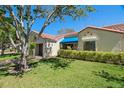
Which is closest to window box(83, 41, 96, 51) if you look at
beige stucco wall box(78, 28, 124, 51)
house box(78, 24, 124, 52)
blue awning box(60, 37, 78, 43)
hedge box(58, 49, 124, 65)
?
house box(78, 24, 124, 52)

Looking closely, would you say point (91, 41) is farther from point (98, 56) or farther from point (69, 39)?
point (69, 39)

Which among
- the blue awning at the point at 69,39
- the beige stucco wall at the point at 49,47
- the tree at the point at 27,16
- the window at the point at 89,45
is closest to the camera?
the tree at the point at 27,16

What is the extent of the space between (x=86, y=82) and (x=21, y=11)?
12591mm

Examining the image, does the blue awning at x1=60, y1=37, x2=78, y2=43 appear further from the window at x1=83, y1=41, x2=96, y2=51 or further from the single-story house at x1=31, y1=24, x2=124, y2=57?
the window at x1=83, y1=41, x2=96, y2=51

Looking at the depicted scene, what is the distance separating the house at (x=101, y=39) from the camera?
24.8 metres

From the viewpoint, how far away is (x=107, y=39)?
86.2 feet

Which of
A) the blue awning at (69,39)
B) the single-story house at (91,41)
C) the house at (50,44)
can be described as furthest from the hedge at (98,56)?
the house at (50,44)

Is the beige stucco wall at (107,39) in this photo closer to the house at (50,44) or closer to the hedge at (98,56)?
the hedge at (98,56)

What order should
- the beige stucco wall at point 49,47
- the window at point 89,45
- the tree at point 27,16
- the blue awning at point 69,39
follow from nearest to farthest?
1. the tree at point 27,16
2. the window at point 89,45
3. the blue awning at point 69,39
4. the beige stucco wall at point 49,47

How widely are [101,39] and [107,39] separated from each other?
4.29 feet

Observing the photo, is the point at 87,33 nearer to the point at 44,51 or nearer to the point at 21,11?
the point at 44,51

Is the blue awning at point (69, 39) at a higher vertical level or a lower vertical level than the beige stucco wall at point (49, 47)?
higher

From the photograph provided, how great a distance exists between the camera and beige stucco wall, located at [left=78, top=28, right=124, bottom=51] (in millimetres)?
24678

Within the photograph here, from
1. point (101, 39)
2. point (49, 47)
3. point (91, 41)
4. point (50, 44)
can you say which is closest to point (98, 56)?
point (101, 39)
